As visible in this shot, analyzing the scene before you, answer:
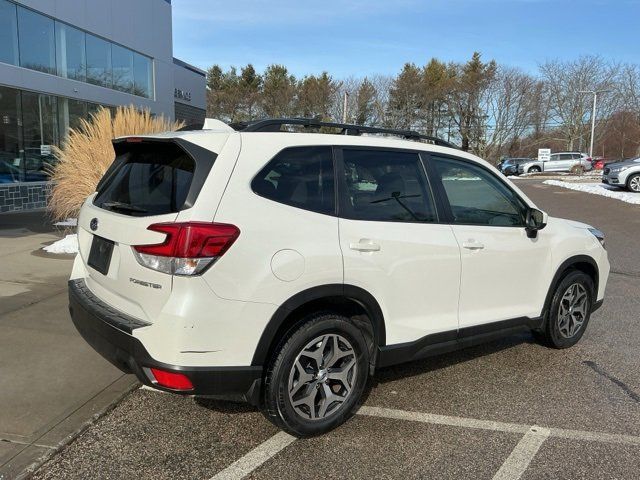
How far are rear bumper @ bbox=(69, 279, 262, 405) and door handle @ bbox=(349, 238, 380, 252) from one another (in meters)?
0.90

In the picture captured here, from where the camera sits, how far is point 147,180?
3283 mm

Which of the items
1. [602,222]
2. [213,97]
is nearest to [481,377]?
[602,222]

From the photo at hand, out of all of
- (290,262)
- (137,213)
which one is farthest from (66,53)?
(290,262)

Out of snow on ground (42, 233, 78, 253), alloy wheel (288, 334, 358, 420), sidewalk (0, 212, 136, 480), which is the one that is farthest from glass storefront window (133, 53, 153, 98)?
alloy wheel (288, 334, 358, 420)

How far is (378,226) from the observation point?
341 centimetres

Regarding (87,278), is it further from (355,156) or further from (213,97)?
(213,97)

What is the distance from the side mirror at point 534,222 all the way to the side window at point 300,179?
1873 mm

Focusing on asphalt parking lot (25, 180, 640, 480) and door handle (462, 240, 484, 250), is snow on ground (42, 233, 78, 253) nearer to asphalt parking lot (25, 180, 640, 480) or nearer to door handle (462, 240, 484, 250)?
asphalt parking lot (25, 180, 640, 480)

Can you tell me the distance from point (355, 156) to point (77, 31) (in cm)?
1457

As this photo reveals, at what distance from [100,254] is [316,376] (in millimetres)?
1510

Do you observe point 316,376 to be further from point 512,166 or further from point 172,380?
point 512,166

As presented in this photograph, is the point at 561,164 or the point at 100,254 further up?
the point at 561,164

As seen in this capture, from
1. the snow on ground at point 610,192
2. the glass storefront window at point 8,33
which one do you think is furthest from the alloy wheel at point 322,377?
the snow on ground at point 610,192

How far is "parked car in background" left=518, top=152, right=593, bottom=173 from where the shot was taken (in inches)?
1599
